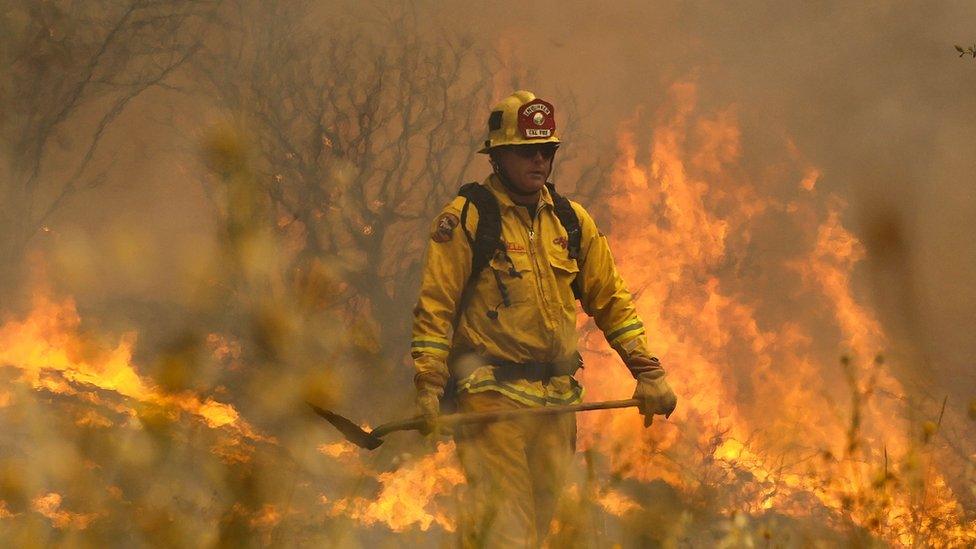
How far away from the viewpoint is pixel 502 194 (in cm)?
472

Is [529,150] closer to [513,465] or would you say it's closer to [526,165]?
[526,165]

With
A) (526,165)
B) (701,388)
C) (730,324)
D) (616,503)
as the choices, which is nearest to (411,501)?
(616,503)

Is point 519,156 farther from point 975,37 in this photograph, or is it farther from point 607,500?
point 975,37

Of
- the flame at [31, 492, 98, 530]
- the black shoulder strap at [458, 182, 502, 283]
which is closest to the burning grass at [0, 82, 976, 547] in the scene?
the flame at [31, 492, 98, 530]

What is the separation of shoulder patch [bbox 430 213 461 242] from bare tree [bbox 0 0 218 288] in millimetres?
9438

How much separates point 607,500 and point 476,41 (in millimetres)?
6559

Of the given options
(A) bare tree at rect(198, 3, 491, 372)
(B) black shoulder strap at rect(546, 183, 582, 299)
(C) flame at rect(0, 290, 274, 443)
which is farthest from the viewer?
(A) bare tree at rect(198, 3, 491, 372)

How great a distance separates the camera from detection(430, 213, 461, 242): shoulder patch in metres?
4.57

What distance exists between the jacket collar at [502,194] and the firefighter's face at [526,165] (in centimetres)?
5

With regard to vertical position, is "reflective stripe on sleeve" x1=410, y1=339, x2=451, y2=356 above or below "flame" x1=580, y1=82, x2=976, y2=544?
above

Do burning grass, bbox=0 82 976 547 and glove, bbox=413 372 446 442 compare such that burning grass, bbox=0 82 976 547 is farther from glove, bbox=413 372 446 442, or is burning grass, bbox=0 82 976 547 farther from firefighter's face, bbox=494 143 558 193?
firefighter's face, bbox=494 143 558 193

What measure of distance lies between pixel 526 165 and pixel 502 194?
145mm

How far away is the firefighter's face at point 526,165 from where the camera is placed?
4668 millimetres

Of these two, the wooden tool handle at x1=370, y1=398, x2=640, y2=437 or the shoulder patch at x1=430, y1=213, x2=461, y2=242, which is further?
the shoulder patch at x1=430, y1=213, x2=461, y2=242
